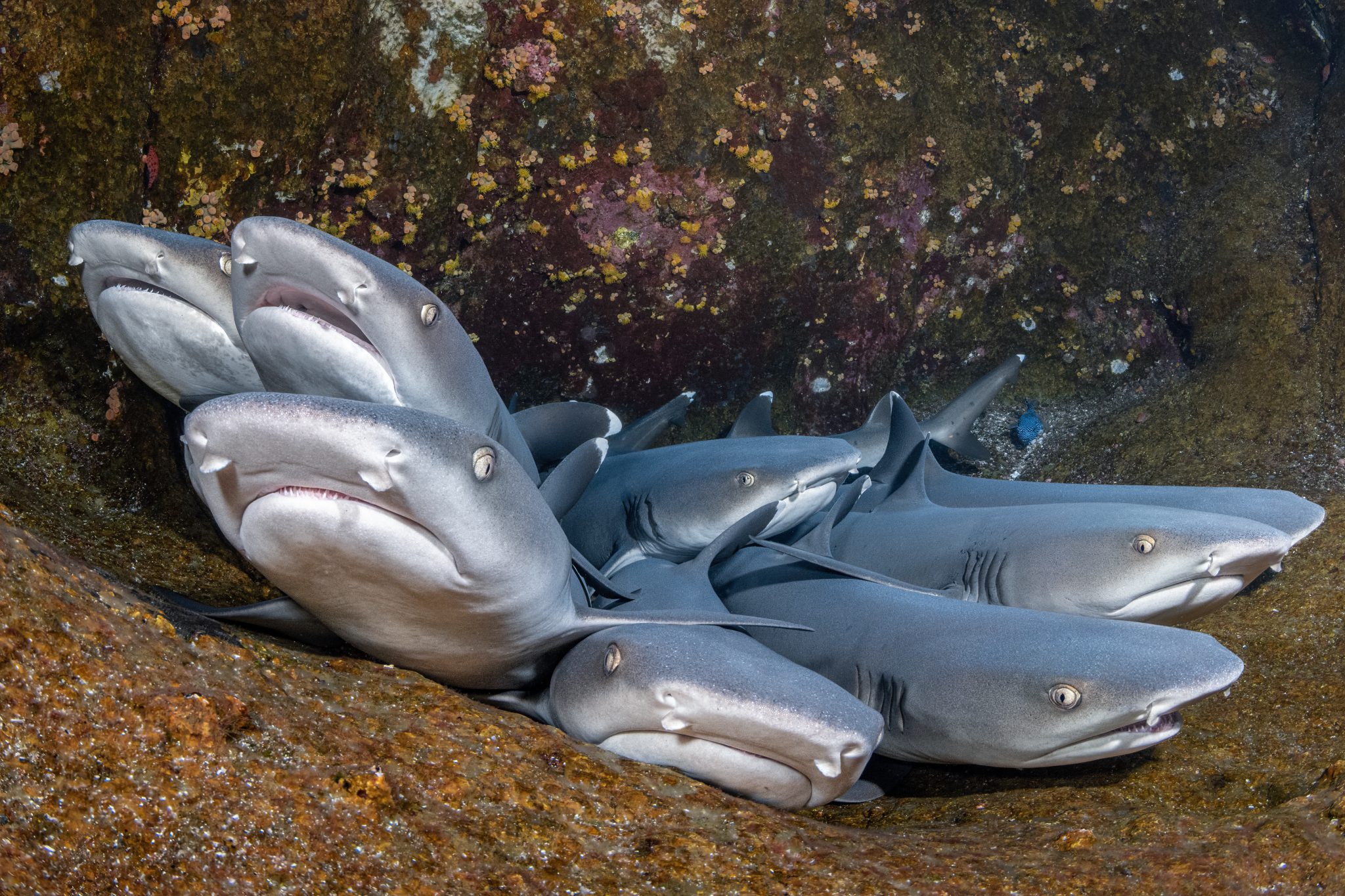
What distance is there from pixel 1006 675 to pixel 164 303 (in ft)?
8.03

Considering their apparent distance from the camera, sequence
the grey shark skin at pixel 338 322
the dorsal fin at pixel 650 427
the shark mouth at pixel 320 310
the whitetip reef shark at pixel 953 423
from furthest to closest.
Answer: the whitetip reef shark at pixel 953 423 < the dorsal fin at pixel 650 427 < the shark mouth at pixel 320 310 < the grey shark skin at pixel 338 322

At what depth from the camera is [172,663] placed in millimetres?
1514

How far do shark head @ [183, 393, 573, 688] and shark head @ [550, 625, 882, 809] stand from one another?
9.6 inches

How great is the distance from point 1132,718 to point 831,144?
3104 mm

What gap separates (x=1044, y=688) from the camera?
2141 mm

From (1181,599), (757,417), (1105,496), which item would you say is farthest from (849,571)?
(757,417)

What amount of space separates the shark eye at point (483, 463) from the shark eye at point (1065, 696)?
1.38 meters

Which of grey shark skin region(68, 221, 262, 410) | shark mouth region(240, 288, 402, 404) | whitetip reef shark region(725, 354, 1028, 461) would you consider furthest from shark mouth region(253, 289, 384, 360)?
whitetip reef shark region(725, 354, 1028, 461)

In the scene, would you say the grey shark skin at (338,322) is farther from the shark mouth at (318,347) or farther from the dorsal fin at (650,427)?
the dorsal fin at (650,427)

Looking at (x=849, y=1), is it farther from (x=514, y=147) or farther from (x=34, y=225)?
(x=34, y=225)

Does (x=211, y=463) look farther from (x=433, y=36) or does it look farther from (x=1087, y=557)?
(x=433, y=36)

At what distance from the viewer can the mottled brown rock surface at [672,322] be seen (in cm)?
143

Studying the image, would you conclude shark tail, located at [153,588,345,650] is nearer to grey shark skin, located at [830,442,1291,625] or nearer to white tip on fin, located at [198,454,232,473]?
white tip on fin, located at [198,454,232,473]

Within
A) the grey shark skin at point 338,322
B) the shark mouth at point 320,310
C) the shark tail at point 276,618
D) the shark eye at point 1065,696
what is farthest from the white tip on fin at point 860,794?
the shark mouth at point 320,310
